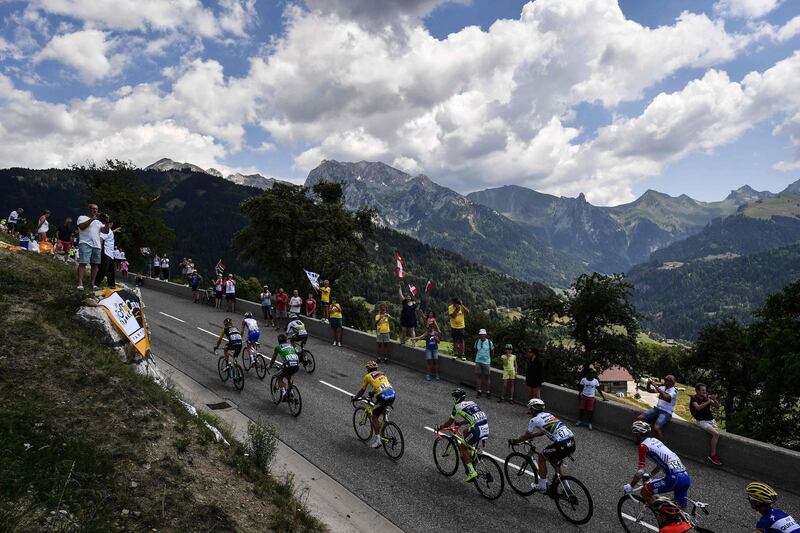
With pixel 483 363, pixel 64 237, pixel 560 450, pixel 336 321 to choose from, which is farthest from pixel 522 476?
pixel 64 237

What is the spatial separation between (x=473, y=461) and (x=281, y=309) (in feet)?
58.2

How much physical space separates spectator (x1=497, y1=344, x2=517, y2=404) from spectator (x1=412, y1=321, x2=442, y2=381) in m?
2.91

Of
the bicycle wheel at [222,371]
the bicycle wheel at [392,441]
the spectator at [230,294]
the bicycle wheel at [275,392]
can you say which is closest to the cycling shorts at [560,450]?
the bicycle wheel at [392,441]

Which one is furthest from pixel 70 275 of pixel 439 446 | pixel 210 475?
pixel 439 446

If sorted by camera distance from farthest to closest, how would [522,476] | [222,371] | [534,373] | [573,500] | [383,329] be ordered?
[383,329]
[222,371]
[534,373]
[522,476]
[573,500]

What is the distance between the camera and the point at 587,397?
1272cm

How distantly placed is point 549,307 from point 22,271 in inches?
1259

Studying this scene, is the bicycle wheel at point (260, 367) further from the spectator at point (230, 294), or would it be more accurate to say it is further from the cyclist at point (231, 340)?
the spectator at point (230, 294)

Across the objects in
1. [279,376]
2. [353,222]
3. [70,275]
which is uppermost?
[353,222]

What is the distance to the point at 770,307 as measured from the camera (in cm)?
2742

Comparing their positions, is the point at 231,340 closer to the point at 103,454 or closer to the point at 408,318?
the point at 408,318

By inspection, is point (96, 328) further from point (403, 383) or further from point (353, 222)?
point (353, 222)

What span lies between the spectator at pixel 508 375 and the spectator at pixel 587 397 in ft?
6.84

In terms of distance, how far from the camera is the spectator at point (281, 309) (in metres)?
24.5
